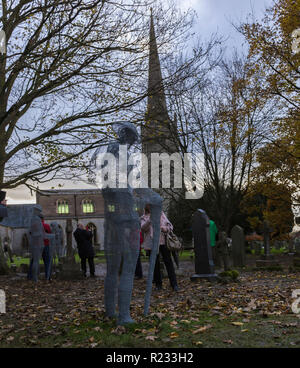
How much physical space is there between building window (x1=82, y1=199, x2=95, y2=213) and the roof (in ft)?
27.9

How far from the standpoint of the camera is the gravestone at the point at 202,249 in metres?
10.7

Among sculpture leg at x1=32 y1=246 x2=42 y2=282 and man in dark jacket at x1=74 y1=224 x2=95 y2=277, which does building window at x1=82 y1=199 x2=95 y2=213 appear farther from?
sculpture leg at x1=32 y1=246 x2=42 y2=282

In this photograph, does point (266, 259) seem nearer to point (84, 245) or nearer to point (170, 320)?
point (84, 245)

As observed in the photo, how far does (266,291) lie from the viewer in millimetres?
8188

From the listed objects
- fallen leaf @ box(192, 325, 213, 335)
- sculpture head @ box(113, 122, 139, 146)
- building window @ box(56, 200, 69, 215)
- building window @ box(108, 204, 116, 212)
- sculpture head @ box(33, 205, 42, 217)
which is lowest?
fallen leaf @ box(192, 325, 213, 335)

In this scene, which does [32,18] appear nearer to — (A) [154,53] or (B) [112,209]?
(A) [154,53]

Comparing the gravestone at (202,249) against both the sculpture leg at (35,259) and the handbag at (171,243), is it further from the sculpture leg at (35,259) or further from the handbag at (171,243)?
the sculpture leg at (35,259)

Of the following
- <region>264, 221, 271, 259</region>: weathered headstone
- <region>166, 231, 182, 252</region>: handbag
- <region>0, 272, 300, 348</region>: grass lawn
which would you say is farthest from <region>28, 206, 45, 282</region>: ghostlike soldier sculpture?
<region>264, 221, 271, 259</region>: weathered headstone

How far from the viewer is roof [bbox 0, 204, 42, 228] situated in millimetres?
64062

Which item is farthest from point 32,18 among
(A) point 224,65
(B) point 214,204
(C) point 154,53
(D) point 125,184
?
(B) point 214,204

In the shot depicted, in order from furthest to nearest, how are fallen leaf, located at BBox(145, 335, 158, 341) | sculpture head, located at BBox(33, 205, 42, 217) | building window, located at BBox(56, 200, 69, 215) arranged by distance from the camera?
building window, located at BBox(56, 200, 69, 215)
sculpture head, located at BBox(33, 205, 42, 217)
fallen leaf, located at BBox(145, 335, 158, 341)

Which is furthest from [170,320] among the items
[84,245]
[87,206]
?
[87,206]

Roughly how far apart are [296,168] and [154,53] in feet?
30.2
